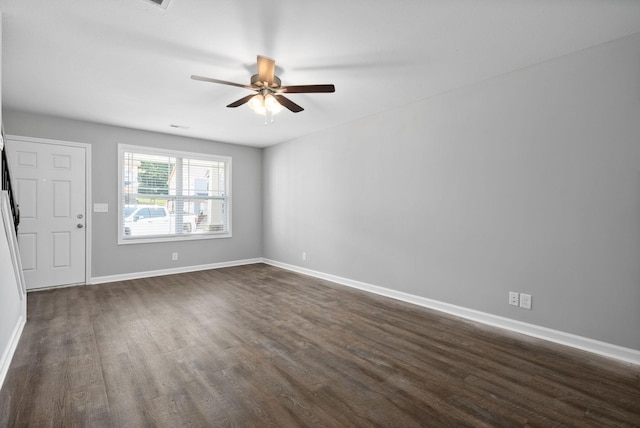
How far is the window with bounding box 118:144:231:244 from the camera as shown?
16.5ft

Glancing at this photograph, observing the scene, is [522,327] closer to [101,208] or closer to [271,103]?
[271,103]

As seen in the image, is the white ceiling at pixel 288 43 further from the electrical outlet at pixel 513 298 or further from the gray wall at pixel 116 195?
the electrical outlet at pixel 513 298

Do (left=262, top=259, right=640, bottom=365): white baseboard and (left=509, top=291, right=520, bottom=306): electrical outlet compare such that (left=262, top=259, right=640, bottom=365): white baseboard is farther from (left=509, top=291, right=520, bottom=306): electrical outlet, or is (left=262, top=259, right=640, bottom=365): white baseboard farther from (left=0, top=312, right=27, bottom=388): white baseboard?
(left=0, top=312, right=27, bottom=388): white baseboard

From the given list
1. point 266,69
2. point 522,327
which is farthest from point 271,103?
point 522,327

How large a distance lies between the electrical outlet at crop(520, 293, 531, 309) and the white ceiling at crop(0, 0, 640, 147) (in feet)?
6.98

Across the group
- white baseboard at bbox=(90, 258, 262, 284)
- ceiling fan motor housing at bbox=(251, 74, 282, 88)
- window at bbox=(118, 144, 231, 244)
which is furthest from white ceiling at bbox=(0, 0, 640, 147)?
white baseboard at bbox=(90, 258, 262, 284)

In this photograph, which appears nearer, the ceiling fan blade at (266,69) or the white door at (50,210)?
the ceiling fan blade at (266,69)

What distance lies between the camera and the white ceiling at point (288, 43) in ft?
6.73

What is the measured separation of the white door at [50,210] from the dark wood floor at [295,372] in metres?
1.10

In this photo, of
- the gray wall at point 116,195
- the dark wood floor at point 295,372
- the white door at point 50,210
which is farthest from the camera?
the gray wall at point 116,195

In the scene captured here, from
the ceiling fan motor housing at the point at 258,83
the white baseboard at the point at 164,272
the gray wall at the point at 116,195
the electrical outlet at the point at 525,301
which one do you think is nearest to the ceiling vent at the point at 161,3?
the ceiling fan motor housing at the point at 258,83

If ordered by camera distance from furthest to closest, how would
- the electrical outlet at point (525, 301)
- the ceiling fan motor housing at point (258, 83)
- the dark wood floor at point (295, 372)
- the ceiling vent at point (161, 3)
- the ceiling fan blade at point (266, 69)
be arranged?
the electrical outlet at point (525, 301) → the ceiling fan motor housing at point (258, 83) → the ceiling fan blade at point (266, 69) → the ceiling vent at point (161, 3) → the dark wood floor at point (295, 372)

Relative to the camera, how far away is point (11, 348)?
241cm

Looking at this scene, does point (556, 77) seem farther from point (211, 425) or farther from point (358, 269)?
point (211, 425)
